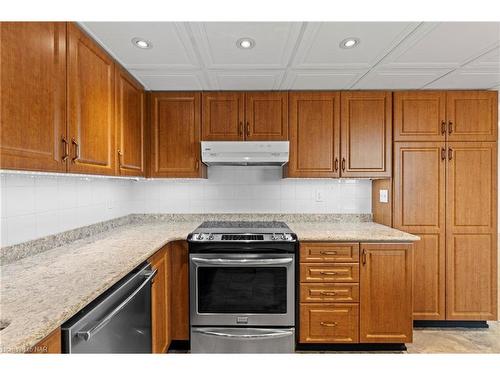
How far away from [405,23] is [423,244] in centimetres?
181

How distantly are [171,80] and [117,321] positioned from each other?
1765 millimetres

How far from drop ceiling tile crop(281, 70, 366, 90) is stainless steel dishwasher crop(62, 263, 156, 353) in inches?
66.5

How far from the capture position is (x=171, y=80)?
2.32 metres

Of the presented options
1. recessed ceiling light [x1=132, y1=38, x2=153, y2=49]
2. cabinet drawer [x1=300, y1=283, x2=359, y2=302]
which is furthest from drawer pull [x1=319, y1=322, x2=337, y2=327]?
recessed ceiling light [x1=132, y1=38, x2=153, y2=49]

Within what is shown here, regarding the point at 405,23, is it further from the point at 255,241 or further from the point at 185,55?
the point at 255,241

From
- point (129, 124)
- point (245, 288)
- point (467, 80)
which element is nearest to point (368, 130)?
point (467, 80)

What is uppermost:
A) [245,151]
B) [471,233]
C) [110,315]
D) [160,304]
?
[245,151]

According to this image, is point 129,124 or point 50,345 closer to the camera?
point 50,345

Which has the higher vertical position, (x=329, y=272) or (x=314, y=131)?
(x=314, y=131)

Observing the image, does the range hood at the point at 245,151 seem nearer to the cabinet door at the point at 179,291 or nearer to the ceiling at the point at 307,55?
the ceiling at the point at 307,55

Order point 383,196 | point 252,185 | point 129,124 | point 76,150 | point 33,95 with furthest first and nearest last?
point 252,185
point 383,196
point 129,124
point 76,150
point 33,95

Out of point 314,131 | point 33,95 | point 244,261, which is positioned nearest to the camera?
point 33,95

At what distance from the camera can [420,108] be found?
8.23 feet

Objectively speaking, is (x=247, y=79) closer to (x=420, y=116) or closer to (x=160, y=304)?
(x=420, y=116)
